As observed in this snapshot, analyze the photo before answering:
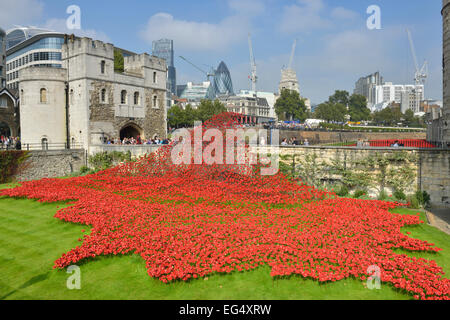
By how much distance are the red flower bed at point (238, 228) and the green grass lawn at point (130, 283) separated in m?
0.24

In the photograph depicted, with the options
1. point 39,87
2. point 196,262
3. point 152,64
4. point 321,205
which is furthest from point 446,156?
point 39,87

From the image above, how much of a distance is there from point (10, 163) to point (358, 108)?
103100 mm

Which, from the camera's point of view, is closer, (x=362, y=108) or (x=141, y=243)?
(x=141, y=243)

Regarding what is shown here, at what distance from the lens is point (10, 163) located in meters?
26.3

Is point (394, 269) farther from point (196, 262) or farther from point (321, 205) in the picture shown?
point (321, 205)

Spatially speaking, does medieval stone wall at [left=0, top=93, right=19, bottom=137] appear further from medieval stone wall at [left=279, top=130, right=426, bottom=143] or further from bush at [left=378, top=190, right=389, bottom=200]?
bush at [left=378, top=190, right=389, bottom=200]

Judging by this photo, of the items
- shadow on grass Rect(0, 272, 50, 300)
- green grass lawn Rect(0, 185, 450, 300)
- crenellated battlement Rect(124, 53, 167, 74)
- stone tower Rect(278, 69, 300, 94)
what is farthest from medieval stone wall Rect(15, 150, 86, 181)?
stone tower Rect(278, 69, 300, 94)

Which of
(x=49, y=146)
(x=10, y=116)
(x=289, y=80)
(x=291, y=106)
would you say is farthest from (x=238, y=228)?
(x=289, y=80)

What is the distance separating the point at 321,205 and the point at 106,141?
24.6m

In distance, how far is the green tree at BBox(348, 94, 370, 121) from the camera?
101m

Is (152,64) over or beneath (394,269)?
over

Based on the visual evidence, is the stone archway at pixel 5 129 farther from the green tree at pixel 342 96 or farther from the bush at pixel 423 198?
the green tree at pixel 342 96

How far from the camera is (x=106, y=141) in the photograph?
32.4m

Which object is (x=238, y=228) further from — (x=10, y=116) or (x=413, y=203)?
(x=10, y=116)
